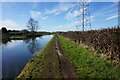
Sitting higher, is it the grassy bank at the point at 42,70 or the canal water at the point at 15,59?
the grassy bank at the point at 42,70

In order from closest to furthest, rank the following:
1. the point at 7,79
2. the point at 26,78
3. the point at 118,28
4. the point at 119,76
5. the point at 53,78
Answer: the point at 119,76 → the point at 53,78 → the point at 26,78 → the point at 7,79 → the point at 118,28

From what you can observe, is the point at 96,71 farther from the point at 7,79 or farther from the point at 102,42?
the point at 102,42

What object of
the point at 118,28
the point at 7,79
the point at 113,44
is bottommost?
the point at 7,79

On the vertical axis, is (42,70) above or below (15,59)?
above

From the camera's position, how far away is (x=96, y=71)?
12.0 m

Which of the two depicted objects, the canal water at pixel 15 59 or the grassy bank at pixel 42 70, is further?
the canal water at pixel 15 59

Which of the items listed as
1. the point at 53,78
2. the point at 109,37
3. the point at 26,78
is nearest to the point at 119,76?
the point at 53,78

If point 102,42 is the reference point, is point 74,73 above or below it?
below

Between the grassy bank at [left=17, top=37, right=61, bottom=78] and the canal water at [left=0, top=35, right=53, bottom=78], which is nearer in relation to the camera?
the grassy bank at [left=17, top=37, right=61, bottom=78]

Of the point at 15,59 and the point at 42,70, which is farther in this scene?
the point at 15,59

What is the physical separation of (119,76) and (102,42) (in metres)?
8.35

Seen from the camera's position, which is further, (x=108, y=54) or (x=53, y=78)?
(x=108, y=54)

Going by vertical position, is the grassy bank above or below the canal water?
above

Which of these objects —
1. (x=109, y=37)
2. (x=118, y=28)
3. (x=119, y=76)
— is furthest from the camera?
(x=109, y=37)
